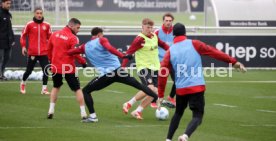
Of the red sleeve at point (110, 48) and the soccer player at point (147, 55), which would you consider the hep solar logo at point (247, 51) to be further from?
the red sleeve at point (110, 48)

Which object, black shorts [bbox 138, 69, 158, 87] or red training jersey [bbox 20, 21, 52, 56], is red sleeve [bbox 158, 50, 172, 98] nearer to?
black shorts [bbox 138, 69, 158, 87]

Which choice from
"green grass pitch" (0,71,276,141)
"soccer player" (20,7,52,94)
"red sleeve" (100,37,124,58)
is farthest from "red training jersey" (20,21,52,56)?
"red sleeve" (100,37,124,58)

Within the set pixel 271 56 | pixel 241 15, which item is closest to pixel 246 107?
pixel 271 56

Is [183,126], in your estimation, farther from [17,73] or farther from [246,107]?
[17,73]

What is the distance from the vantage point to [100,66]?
15.7 m

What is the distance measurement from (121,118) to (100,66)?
4.45 ft

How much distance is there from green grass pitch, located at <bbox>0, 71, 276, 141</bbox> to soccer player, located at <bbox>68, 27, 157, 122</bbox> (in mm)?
581

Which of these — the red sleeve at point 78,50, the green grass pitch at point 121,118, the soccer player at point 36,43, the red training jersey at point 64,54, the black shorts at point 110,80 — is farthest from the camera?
the soccer player at point 36,43

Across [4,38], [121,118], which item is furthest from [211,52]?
[4,38]

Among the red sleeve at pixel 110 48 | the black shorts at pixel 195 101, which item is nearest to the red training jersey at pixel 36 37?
the red sleeve at pixel 110 48

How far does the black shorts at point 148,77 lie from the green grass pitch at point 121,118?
0.72 metres

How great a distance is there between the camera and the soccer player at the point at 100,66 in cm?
1552

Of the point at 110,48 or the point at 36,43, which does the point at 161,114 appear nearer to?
the point at 110,48

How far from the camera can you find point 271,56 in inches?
1126
